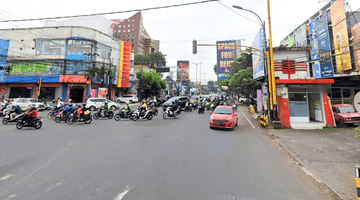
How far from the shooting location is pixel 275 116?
10.9 meters

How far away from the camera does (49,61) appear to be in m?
27.8

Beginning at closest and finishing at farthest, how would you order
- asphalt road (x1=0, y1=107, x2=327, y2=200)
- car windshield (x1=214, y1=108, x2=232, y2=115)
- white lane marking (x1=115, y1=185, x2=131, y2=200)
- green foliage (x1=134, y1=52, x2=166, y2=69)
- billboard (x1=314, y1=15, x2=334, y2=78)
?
white lane marking (x1=115, y1=185, x2=131, y2=200), asphalt road (x1=0, y1=107, x2=327, y2=200), car windshield (x1=214, y1=108, x2=232, y2=115), billboard (x1=314, y1=15, x2=334, y2=78), green foliage (x1=134, y1=52, x2=166, y2=69)

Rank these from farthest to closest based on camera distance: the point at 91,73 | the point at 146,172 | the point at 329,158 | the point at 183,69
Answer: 1. the point at 183,69
2. the point at 91,73
3. the point at 329,158
4. the point at 146,172

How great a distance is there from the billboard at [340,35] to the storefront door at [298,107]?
441cm

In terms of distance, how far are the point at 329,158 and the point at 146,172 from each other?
6.03 metres

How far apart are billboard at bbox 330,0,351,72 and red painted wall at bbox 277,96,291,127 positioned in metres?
5.66

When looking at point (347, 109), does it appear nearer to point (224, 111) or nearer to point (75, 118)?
point (224, 111)

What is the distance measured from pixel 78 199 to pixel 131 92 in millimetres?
39728

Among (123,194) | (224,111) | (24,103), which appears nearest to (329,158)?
(224,111)

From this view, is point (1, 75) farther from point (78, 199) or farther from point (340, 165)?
point (340, 165)

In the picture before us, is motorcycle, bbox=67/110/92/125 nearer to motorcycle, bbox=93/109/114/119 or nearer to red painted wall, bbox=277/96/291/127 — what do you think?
motorcycle, bbox=93/109/114/119

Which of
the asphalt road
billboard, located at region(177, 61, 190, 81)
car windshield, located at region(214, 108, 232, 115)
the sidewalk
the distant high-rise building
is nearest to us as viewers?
the asphalt road

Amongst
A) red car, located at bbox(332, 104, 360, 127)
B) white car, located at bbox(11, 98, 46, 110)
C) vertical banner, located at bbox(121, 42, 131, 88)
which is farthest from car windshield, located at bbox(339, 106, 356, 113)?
vertical banner, located at bbox(121, 42, 131, 88)

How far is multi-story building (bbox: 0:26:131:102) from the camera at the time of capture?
2773 centimetres
